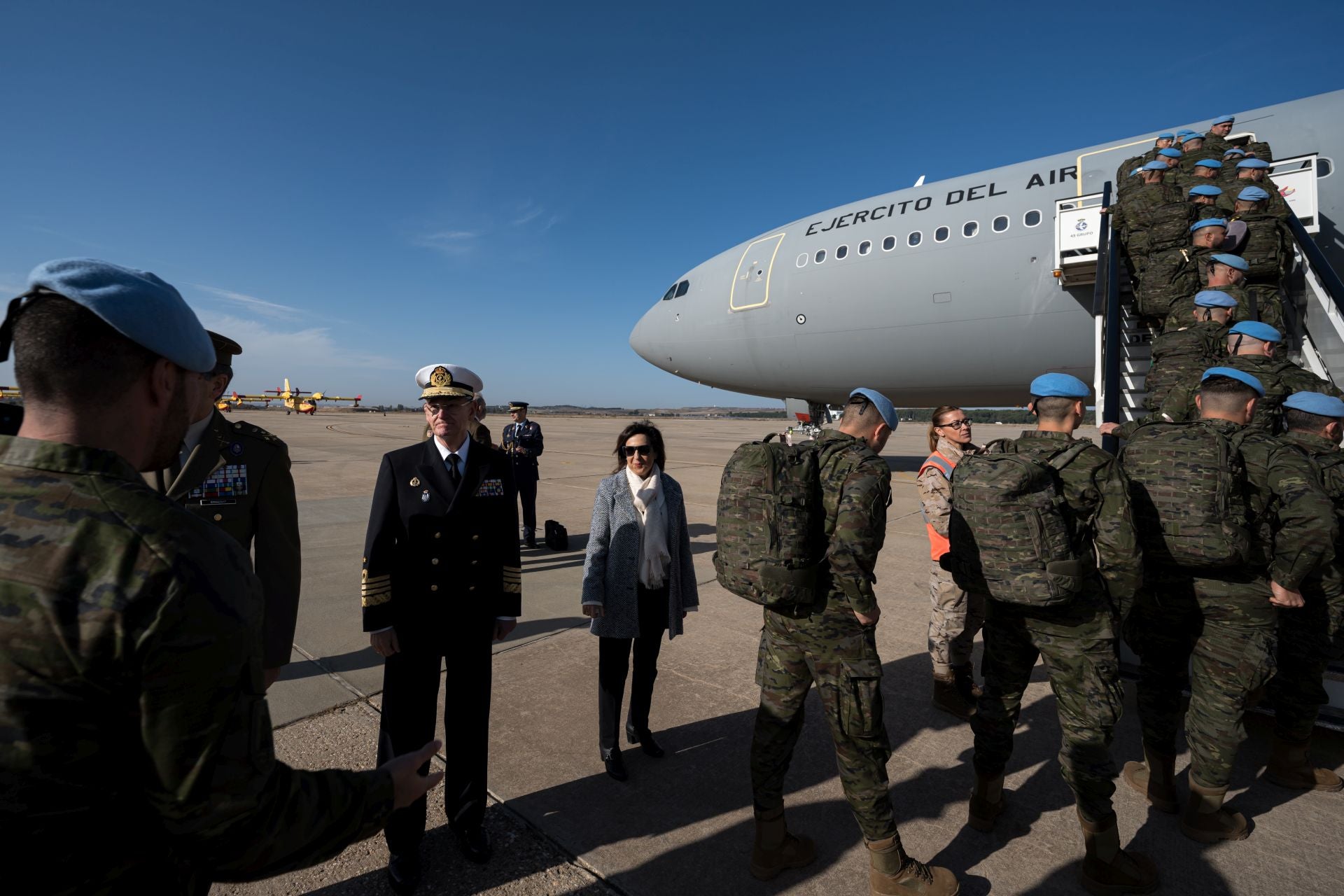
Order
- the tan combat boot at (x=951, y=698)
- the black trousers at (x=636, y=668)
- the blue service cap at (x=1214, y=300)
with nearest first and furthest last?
the black trousers at (x=636, y=668) < the tan combat boot at (x=951, y=698) < the blue service cap at (x=1214, y=300)

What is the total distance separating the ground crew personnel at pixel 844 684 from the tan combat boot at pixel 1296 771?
86.2 inches

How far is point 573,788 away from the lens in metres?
3.11

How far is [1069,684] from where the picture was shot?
8.82 ft

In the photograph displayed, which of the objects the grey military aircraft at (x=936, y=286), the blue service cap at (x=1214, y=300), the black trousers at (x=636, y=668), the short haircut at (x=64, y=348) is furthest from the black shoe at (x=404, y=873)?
the grey military aircraft at (x=936, y=286)

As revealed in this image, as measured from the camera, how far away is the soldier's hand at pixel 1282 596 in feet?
9.34

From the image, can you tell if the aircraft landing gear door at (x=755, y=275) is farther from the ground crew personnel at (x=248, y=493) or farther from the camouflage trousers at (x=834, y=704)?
the ground crew personnel at (x=248, y=493)

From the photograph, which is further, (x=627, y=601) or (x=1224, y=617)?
(x=627, y=601)

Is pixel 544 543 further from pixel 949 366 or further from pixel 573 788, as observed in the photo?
pixel 949 366

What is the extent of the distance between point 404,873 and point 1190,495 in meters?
3.90

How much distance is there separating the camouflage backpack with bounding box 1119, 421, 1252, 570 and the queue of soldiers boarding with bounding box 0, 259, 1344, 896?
0.04ft

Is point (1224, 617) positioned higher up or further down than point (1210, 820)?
higher up

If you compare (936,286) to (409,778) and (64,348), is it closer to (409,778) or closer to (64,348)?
(409,778)

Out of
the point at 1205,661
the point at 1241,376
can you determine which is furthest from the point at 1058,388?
the point at 1205,661

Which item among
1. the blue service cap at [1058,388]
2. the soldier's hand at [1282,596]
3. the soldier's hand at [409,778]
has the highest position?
the blue service cap at [1058,388]
